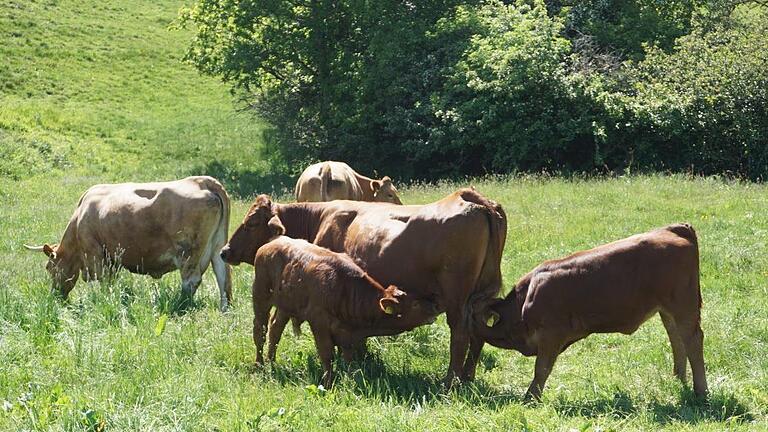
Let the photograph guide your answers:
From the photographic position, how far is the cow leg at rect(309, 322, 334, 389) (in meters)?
8.54

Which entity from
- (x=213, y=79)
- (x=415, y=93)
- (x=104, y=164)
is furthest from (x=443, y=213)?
(x=213, y=79)

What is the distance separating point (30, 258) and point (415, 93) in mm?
14755

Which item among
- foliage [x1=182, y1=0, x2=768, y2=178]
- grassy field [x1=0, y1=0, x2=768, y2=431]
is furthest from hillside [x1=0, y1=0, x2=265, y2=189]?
grassy field [x1=0, y1=0, x2=768, y2=431]

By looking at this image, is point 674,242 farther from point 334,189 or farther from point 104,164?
point 104,164

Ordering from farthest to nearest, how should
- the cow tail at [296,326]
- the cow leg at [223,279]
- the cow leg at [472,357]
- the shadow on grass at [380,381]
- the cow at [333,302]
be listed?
the cow leg at [223,279], the cow tail at [296,326], the cow leg at [472,357], the cow at [333,302], the shadow on grass at [380,381]

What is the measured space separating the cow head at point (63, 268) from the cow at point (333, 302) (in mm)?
4147

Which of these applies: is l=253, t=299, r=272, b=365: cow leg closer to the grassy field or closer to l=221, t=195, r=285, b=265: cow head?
the grassy field

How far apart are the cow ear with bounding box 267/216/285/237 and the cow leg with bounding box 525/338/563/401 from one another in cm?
330

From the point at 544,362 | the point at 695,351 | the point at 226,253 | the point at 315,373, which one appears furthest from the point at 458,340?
the point at 226,253

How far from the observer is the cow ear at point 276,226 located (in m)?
10.2

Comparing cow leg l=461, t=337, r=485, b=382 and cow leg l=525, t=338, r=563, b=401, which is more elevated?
cow leg l=525, t=338, r=563, b=401

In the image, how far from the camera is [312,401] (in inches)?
295

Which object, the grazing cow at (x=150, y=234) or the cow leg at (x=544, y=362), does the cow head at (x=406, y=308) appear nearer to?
the cow leg at (x=544, y=362)

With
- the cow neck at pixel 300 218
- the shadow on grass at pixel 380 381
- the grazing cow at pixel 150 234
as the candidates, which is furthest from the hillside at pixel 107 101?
the shadow on grass at pixel 380 381
